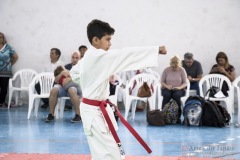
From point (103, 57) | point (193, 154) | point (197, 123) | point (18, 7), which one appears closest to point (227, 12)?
point (197, 123)

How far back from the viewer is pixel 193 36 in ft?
35.3

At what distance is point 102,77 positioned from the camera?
345 centimetres

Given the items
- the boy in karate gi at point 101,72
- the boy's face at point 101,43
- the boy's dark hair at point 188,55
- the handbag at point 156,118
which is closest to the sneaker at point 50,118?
the handbag at point 156,118

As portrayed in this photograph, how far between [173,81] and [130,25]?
7.84ft

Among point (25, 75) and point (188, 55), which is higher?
point (188, 55)

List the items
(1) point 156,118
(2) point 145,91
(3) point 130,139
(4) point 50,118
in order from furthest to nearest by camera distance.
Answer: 1. (2) point 145,91
2. (4) point 50,118
3. (1) point 156,118
4. (3) point 130,139

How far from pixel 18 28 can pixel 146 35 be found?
302 cm

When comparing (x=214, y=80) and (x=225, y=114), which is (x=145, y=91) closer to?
(x=225, y=114)

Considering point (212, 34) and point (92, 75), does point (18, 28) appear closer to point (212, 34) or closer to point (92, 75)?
point (212, 34)

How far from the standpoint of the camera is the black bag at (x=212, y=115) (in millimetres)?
7828

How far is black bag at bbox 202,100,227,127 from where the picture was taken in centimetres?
783

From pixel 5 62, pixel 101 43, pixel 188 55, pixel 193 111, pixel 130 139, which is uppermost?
pixel 101 43

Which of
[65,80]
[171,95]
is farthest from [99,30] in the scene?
[171,95]

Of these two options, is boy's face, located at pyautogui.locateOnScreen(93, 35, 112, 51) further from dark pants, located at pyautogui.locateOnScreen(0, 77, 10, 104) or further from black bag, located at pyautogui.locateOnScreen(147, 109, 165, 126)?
dark pants, located at pyautogui.locateOnScreen(0, 77, 10, 104)
